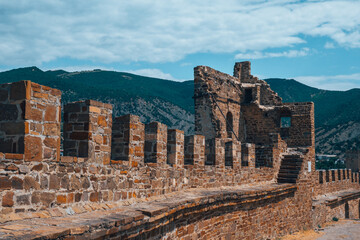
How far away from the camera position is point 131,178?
6715mm

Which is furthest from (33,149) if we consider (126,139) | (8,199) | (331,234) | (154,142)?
(331,234)

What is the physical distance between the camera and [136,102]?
70.4 meters

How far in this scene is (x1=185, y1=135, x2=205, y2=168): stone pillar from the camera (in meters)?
9.15

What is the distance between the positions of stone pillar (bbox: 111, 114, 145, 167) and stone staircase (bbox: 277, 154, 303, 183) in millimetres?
8914

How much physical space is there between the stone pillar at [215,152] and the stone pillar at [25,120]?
228 inches

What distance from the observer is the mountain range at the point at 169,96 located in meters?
63.0

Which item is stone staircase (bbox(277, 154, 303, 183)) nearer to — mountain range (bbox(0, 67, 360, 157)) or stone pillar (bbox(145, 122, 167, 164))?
stone pillar (bbox(145, 122, 167, 164))

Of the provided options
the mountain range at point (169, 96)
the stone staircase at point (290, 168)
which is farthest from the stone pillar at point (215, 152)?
the mountain range at point (169, 96)

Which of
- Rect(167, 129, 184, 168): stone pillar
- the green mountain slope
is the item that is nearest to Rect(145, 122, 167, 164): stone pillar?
Rect(167, 129, 184, 168): stone pillar

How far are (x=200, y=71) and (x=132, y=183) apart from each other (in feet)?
34.1

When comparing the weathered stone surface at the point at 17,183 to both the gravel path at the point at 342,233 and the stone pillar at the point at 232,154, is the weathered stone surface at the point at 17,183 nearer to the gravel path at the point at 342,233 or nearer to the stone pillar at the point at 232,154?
the stone pillar at the point at 232,154

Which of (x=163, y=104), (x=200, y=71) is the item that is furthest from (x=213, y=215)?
(x=163, y=104)

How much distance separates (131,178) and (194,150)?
269 centimetres

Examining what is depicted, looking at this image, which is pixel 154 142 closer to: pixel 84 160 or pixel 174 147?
pixel 174 147
